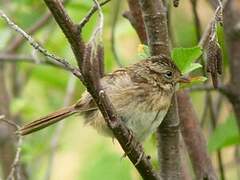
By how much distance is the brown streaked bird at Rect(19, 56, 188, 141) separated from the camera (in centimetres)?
331

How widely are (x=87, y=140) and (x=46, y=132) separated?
0.97m

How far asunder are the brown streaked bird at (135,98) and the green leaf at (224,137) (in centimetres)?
39

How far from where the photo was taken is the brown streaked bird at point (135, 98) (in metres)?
3.31

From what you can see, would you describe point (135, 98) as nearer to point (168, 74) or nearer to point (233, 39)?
point (168, 74)

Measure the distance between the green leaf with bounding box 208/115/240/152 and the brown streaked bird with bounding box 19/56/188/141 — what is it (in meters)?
0.39

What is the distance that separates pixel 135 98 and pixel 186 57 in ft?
2.67

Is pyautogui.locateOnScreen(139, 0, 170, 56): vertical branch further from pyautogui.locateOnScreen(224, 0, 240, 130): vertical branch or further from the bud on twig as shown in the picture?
pyautogui.locateOnScreen(224, 0, 240, 130): vertical branch

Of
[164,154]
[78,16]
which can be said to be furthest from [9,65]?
[164,154]

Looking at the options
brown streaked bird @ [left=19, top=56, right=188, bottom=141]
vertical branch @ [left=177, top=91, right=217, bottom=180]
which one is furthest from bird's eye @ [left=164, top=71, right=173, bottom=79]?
vertical branch @ [left=177, top=91, right=217, bottom=180]

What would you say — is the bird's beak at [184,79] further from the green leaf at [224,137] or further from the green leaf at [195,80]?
the green leaf at [224,137]

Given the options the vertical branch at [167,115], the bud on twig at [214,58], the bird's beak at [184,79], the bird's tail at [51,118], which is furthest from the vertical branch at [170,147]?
the bird's tail at [51,118]

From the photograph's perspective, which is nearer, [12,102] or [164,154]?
[164,154]

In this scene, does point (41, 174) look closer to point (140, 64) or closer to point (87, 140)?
point (87, 140)

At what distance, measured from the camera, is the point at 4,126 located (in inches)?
187
